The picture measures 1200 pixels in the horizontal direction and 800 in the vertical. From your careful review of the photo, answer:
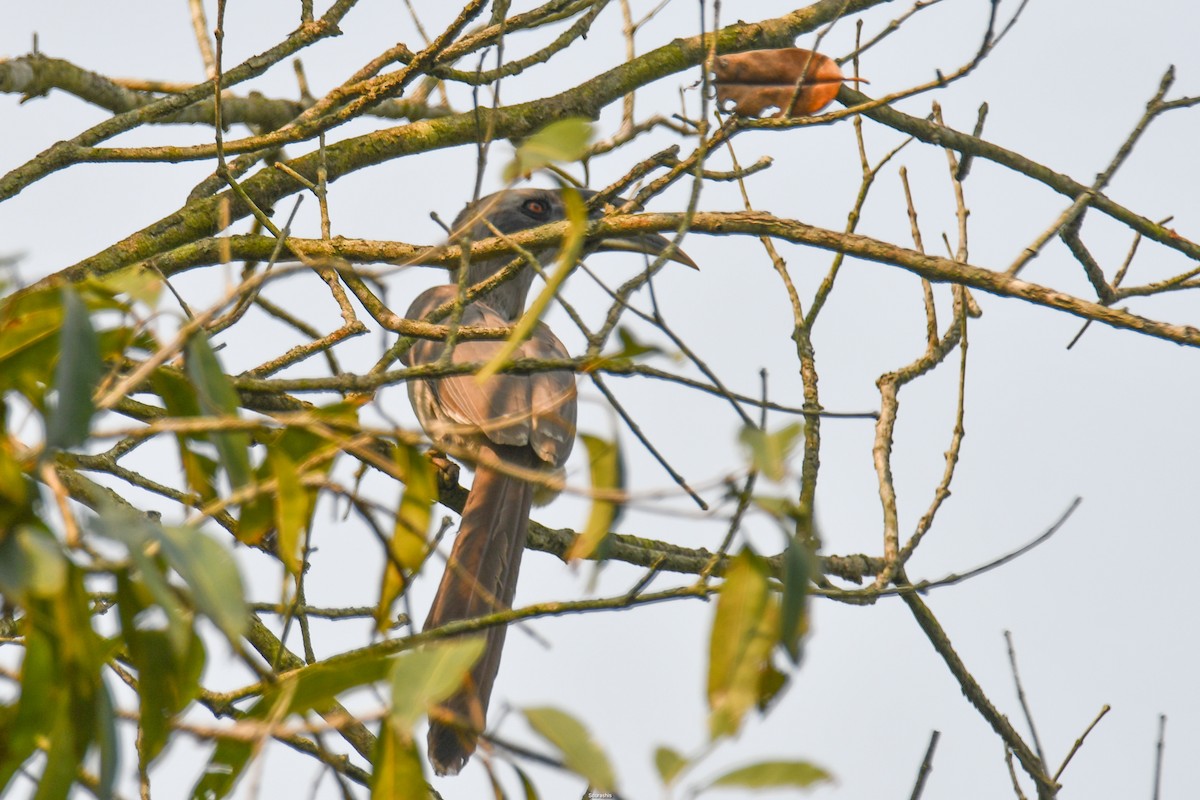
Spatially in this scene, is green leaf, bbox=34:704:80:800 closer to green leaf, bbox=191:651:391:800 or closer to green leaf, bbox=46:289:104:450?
green leaf, bbox=191:651:391:800

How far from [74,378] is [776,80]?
270 cm

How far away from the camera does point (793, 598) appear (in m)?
1.42

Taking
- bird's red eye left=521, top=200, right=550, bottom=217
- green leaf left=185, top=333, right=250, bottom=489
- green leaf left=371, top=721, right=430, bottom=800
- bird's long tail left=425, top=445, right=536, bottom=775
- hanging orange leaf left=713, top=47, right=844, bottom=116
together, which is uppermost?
bird's red eye left=521, top=200, right=550, bottom=217

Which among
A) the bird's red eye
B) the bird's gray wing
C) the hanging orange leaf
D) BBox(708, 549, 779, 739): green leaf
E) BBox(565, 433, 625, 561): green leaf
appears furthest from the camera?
A: the bird's red eye

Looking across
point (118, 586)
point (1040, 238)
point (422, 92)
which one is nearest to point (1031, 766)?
point (1040, 238)

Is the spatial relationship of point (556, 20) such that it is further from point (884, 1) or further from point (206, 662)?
point (206, 662)

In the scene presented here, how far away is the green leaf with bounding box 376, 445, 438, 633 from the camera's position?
1831 mm

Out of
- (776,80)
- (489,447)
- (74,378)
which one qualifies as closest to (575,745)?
(74,378)

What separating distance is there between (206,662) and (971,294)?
3.17 meters

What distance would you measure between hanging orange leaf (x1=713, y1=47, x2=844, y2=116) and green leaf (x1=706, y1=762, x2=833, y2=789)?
2.53 metres

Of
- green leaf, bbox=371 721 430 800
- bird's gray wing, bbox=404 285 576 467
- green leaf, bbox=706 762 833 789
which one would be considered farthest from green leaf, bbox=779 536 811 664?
bird's gray wing, bbox=404 285 576 467

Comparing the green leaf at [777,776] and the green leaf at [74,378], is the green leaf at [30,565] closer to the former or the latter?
the green leaf at [74,378]

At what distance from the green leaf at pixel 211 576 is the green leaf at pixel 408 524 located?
492 mm

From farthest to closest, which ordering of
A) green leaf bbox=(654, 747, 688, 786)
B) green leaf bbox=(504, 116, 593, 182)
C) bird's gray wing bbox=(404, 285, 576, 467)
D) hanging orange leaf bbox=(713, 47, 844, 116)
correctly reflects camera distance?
bird's gray wing bbox=(404, 285, 576, 467), hanging orange leaf bbox=(713, 47, 844, 116), green leaf bbox=(504, 116, 593, 182), green leaf bbox=(654, 747, 688, 786)
